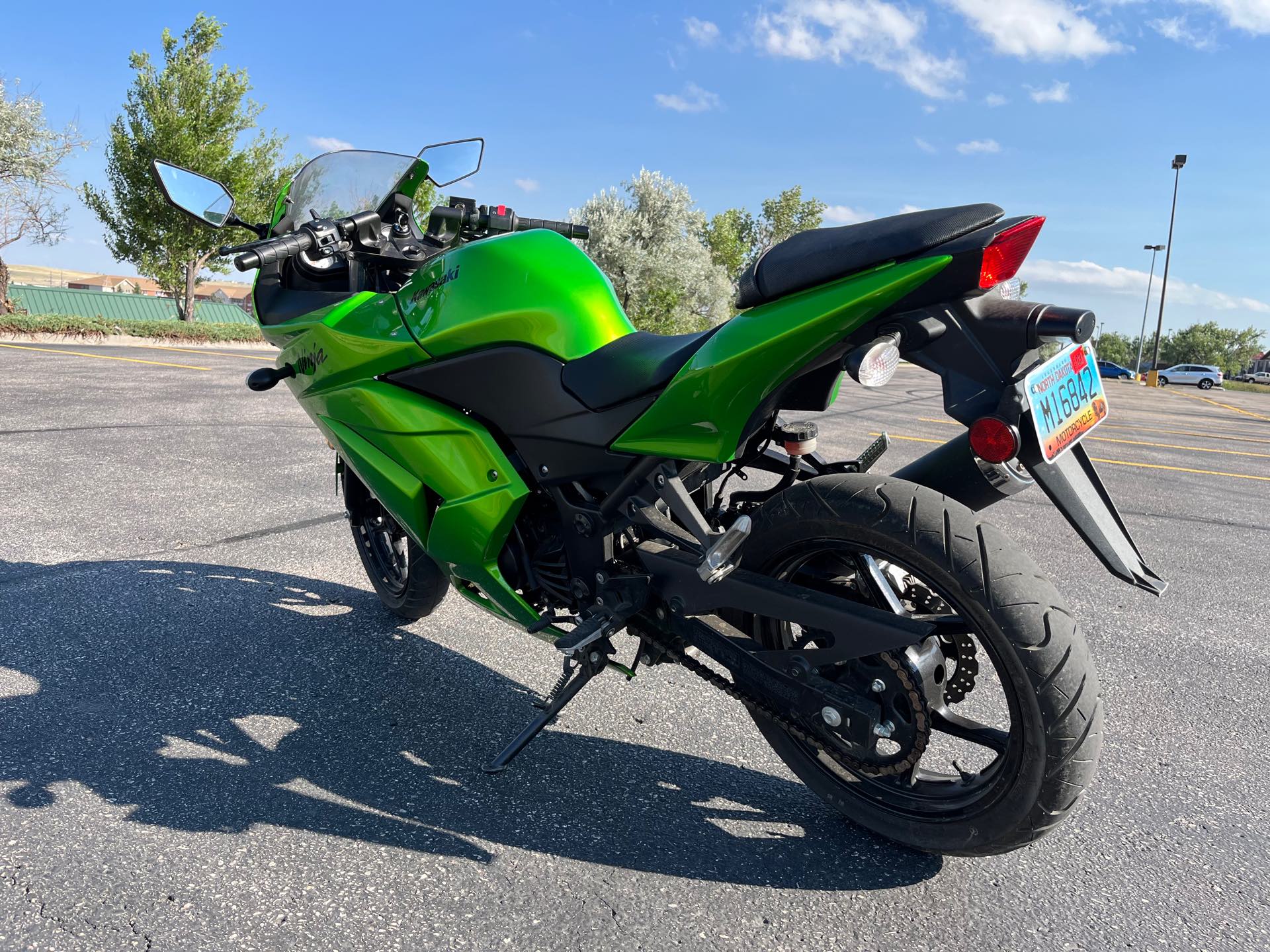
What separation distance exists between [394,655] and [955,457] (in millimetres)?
2091

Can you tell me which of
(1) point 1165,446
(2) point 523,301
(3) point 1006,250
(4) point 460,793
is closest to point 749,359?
(3) point 1006,250

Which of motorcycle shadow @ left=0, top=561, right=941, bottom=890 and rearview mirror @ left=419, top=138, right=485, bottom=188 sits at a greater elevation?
rearview mirror @ left=419, top=138, right=485, bottom=188

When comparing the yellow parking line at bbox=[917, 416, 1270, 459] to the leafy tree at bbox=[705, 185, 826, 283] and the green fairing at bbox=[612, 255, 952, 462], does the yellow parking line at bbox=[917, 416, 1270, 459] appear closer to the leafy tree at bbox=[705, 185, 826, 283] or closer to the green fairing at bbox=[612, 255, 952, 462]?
the green fairing at bbox=[612, 255, 952, 462]

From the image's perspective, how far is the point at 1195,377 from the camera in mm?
54500

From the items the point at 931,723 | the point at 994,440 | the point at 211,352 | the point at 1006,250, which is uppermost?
the point at 1006,250

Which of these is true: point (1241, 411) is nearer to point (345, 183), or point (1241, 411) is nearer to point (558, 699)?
point (345, 183)

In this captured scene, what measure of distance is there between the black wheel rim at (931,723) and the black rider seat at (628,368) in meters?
0.53

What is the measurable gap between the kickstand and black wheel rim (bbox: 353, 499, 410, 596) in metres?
1.17

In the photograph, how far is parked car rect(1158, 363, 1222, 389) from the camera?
5375 centimetres

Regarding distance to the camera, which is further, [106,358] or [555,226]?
[106,358]

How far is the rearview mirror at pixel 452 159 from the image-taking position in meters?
3.20

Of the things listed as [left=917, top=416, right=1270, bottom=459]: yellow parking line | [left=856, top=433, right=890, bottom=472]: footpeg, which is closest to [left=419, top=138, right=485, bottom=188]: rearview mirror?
[left=856, top=433, right=890, bottom=472]: footpeg

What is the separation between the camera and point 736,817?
2172mm

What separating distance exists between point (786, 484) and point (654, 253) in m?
29.2
